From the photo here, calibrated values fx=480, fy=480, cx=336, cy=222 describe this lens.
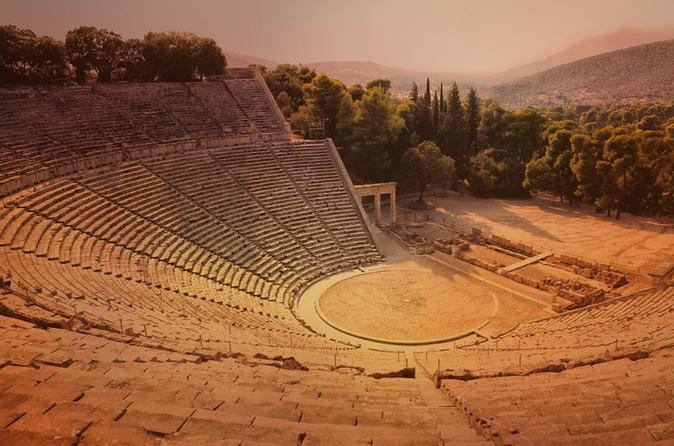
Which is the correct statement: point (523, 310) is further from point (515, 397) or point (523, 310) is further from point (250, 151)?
point (250, 151)

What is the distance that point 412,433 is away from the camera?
26.2 feet

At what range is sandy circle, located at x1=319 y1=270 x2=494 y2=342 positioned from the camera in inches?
881

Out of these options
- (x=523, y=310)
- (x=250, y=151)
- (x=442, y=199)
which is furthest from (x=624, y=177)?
(x=250, y=151)

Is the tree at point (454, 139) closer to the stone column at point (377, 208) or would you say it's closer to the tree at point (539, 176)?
the tree at point (539, 176)

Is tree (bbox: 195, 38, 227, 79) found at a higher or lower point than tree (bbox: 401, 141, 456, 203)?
higher

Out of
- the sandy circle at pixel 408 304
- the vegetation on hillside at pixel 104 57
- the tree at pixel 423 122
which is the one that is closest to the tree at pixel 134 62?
the vegetation on hillside at pixel 104 57

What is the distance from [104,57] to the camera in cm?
4075

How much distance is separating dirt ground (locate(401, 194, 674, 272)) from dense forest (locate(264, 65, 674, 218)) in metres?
1.76

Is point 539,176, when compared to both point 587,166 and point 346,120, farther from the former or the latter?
point 346,120

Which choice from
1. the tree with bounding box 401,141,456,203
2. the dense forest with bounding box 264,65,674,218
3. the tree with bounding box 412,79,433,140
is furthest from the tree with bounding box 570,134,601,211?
the tree with bounding box 412,79,433,140

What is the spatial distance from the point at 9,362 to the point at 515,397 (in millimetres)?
10339

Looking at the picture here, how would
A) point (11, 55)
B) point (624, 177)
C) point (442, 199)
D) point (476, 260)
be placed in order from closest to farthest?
point (476, 260), point (11, 55), point (624, 177), point (442, 199)

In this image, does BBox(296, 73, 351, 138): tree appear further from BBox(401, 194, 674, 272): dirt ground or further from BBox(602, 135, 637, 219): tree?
BBox(602, 135, 637, 219): tree

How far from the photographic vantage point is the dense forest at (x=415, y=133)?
3906cm
